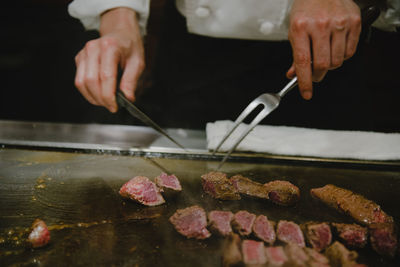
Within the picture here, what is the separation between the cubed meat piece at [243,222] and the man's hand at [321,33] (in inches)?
36.3

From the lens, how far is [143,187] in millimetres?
1833

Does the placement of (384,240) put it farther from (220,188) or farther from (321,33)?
(321,33)

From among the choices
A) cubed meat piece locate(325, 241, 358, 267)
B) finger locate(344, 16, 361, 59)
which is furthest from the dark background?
cubed meat piece locate(325, 241, 358, 267)

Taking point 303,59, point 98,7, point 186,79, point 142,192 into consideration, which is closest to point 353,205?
point 303,59

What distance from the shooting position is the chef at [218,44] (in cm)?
196

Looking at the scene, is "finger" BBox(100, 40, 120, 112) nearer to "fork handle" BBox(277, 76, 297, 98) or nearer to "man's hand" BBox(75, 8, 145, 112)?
"man's hand" BBox(75, 8, 145, 112)

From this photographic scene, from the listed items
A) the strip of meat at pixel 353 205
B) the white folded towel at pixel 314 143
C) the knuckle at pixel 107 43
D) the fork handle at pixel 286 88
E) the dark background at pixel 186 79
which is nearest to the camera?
the strip of meat at pixel 353 205

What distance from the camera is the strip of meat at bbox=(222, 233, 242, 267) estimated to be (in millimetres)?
1466

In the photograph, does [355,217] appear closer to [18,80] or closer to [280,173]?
[280,173]

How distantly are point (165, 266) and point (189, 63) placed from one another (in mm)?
2312

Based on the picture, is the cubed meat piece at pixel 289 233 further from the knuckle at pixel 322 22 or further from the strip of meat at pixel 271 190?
the knuckle at pixel 322 22

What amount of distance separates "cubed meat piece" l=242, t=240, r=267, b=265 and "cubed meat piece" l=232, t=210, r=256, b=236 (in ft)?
0.25

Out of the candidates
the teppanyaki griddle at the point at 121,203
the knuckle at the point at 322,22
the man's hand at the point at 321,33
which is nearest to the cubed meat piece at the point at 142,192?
the teppanyaki griddle at the point at 121,203

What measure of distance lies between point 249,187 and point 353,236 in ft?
2.10
